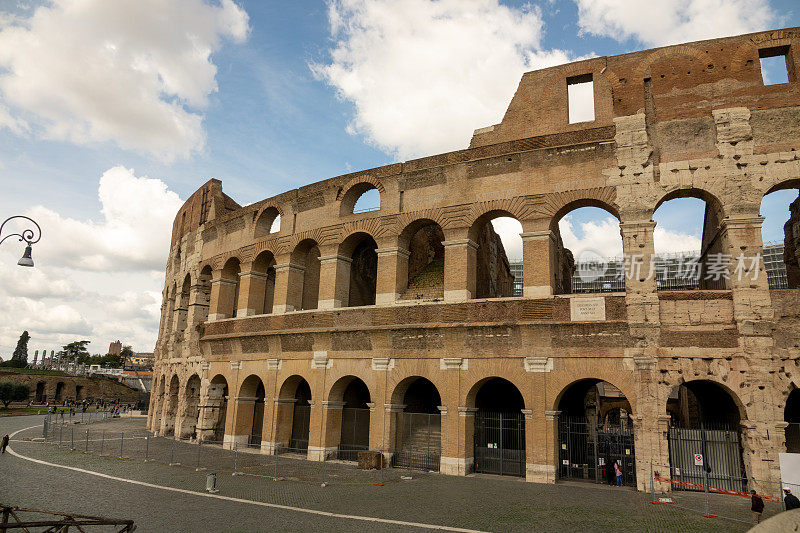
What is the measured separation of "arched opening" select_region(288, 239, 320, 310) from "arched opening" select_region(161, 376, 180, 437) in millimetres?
9378

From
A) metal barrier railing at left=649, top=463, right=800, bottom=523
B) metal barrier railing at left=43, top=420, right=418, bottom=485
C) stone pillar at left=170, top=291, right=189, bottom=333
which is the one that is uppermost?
stone pillar at left=170, top=291, right=189, bottom=333

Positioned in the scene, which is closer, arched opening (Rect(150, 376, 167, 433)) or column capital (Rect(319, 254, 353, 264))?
column capital (Rect(319, 254, 353, 264))

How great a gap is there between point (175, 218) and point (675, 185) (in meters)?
27.5

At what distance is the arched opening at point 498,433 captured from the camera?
15.8 m

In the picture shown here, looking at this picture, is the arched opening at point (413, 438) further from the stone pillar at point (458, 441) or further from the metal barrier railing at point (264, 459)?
the stone pillar at point (458, 441)

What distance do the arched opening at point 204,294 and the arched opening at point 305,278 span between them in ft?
20.4

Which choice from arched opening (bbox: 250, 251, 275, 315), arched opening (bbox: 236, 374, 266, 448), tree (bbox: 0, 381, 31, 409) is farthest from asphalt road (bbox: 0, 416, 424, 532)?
tree (bbox: 0, 381, 31, 409)

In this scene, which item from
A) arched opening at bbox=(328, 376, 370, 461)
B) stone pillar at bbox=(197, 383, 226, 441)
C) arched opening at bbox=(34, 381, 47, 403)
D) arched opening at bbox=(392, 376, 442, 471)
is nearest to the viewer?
arched opening at bbox=(392, 376, 442, 471)

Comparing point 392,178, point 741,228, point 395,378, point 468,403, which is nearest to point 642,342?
point 741,228

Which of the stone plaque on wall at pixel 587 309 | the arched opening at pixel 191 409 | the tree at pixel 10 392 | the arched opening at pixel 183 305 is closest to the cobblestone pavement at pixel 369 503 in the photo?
the stone plaque on wall at pixel 587 309

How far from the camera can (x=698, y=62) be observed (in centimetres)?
1523

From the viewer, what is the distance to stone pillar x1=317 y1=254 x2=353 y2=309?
1905 cm

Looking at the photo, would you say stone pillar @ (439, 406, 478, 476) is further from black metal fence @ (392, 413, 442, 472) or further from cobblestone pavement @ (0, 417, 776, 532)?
black metal fence @ (392, 413, 442, 472)

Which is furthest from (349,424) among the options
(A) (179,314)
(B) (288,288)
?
(A) (179,314)
